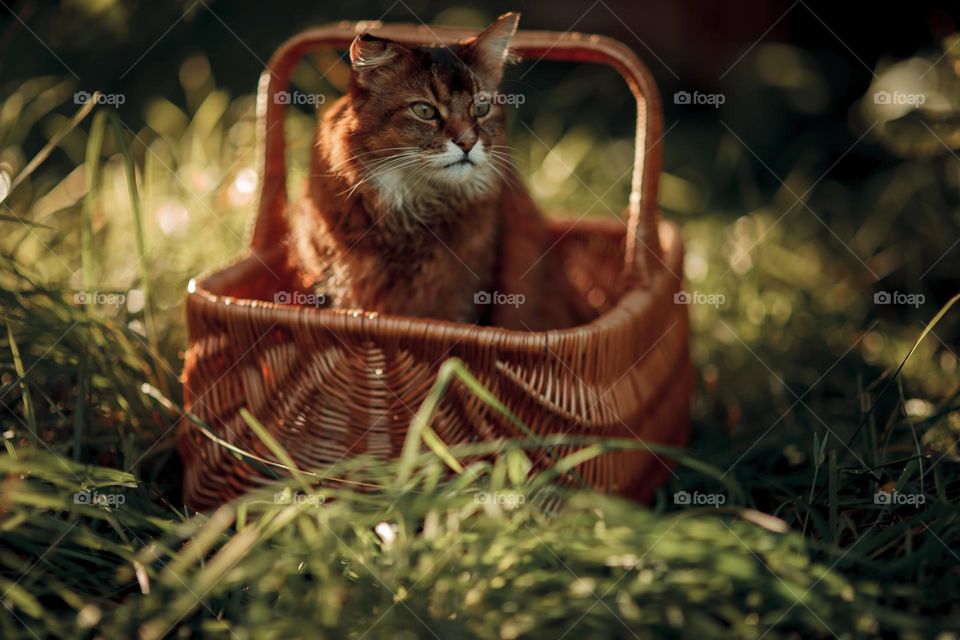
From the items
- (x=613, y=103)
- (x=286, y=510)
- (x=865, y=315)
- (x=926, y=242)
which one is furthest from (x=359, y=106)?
(x=613, y=103)

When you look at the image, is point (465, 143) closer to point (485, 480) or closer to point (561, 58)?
point (561, 58)

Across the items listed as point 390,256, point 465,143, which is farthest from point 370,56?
point 390,256

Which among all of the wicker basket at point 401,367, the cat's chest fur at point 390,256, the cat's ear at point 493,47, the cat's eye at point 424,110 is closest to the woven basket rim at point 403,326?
the wicker basket at point 401,367

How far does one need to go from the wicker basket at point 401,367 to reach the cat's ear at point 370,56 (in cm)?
14

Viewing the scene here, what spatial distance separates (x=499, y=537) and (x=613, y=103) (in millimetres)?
2919

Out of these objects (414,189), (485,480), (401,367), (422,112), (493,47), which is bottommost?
(485,480)

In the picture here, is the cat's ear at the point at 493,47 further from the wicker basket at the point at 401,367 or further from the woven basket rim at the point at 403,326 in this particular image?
the woven basket rim at the point at 403,326

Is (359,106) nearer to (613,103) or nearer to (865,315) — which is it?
(865,315)

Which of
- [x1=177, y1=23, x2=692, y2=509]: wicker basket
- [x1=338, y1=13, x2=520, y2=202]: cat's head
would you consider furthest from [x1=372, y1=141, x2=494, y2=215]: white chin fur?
[x1=177, y1=23, x2=692, y2=509]: wicker basket

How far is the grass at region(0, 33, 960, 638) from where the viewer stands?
111cm

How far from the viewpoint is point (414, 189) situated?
5.37 ft

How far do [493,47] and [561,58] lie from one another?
0.18 metres

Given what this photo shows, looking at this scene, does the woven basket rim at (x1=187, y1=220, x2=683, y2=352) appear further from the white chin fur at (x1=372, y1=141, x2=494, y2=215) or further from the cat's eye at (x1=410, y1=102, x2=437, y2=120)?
the cat's eye at (x1=410, y1=102, x2=437, y2=120)

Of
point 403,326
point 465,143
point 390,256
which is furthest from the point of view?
point 390,256
